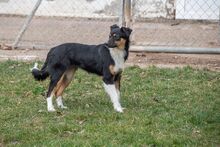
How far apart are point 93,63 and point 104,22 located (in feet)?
26.0

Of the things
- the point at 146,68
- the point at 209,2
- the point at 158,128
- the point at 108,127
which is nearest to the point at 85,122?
the point at 108,127

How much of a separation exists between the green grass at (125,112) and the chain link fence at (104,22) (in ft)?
8.18

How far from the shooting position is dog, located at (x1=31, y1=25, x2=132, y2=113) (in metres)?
7.31

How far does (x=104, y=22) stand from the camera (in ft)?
50.3

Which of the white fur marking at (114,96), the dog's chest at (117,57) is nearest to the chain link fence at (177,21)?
the dog's chest at (117,57)

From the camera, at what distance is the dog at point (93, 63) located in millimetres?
7312

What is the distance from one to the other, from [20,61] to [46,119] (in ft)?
11.9

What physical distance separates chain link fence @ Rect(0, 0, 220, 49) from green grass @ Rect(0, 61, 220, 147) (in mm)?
2493

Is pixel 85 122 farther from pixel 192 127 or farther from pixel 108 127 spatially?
pixel 192 127

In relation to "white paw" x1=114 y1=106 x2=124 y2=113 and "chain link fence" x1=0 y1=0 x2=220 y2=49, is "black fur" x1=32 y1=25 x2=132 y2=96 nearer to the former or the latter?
"white paw" x1=114 y1=106 x2=124 y2=113

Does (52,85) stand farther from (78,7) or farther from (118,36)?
(78,7)

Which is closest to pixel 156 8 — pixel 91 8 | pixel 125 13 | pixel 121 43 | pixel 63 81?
pixel 91 8

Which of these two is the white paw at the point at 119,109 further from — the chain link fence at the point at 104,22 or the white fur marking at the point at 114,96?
the chain link fence at the point at 104,22

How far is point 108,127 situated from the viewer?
21.3 ft
